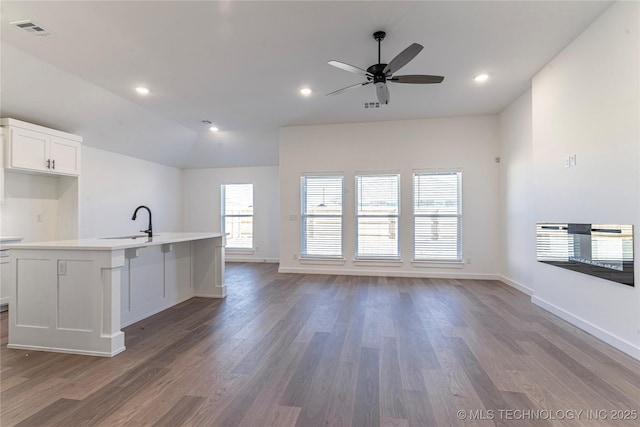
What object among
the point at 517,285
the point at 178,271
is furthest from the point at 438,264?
the point at 178,271

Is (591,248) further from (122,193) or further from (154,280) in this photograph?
(122,193)

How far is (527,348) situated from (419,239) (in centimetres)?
340

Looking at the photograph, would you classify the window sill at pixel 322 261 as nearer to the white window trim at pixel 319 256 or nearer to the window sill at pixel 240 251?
the white window trim at pixel 319 256

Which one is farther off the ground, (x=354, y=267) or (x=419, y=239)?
(x=419, y=239)

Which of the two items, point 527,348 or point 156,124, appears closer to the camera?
point 527,348

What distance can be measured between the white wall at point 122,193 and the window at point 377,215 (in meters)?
5.13

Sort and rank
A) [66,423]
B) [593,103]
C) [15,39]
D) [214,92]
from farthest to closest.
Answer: [214,92], [15,39], [593,103], [66,423]

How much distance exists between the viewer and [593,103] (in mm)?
3068

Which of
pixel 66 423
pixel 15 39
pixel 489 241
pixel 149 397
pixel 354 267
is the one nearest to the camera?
pixel 66 423

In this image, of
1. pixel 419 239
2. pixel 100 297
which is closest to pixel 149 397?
pixel 100 297

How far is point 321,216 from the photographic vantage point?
6.42m

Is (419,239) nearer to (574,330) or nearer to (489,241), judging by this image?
(489,241)

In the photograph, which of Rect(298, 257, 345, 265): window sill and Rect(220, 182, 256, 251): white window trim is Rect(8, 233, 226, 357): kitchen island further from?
Rect(220, 182, 256, 251): white window trim

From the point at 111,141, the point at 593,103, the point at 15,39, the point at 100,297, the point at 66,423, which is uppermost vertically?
the point at 15,39
